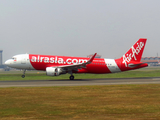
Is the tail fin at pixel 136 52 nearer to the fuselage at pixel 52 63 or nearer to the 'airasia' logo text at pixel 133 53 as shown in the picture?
the 'airasia' logo text at pixel 133 53

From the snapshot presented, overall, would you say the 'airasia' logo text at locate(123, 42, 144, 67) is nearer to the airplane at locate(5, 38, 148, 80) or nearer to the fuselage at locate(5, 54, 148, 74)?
the airplane at locate(5, 38, 148, 80)

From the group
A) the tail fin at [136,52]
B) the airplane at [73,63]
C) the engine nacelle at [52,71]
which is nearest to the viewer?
the engine nacelle at [52,71]

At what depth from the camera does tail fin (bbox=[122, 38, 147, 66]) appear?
43.7 meters

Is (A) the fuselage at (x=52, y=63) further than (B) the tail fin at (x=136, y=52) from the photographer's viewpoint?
No

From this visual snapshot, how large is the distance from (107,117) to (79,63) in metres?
29.3

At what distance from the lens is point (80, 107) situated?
50.1 feet

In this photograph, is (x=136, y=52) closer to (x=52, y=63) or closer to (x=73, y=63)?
(x=73, y=63)

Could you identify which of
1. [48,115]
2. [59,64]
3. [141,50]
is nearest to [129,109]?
[48,115]

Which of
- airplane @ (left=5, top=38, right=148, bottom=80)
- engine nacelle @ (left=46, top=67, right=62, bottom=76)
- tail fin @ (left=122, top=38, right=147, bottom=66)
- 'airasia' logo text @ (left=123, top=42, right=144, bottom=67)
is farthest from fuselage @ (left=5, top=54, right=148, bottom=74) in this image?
'airasia' logo text @ (left=123, top=42, right=144, bottom=67)

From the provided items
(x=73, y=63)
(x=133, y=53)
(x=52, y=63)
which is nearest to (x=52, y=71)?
(x=52, y=63)

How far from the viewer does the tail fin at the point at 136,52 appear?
4369cm

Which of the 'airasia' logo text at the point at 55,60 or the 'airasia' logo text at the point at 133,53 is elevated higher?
the 'airasia' logo text at the point at 133,53

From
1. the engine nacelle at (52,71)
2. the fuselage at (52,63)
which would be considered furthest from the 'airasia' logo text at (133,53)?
the engine nacelle at (52,71)

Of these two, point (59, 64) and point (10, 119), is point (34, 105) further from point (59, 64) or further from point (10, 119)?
point (59, 64)
